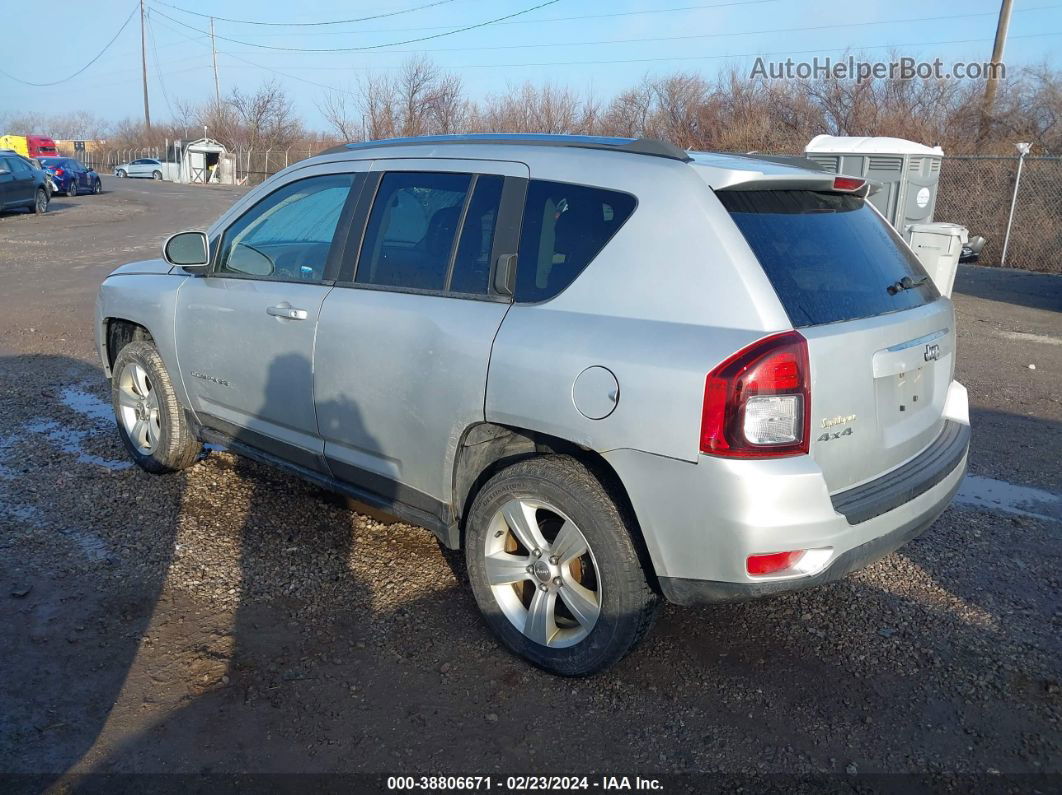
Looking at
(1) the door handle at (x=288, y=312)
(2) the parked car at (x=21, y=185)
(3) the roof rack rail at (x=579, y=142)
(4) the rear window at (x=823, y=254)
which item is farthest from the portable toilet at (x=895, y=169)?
(2) the parked car at (x=21, y=185)

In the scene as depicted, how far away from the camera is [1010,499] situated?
17.2 feet

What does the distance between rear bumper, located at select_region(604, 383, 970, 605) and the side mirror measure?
2.78m

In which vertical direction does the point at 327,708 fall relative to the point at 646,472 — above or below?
below

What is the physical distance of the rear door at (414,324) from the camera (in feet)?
11.6

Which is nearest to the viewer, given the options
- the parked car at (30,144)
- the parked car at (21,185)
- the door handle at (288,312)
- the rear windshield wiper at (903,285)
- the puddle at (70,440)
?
the rear windshield wiper at (903,285)

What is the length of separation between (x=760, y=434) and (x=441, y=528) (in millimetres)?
1503

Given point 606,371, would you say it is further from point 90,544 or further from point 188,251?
point 90,544

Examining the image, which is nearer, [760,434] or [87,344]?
[760,434]

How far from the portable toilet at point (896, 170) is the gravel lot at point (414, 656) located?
878cm

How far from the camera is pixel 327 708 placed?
323 centimetres

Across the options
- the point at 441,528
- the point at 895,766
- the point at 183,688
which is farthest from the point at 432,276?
the point at 895,766

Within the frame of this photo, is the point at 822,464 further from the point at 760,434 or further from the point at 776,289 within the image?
the point at 776,289

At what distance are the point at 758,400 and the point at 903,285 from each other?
1.11m

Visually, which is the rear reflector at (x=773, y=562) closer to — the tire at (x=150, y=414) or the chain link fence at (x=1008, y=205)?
the tire at (x=150, y=414)
